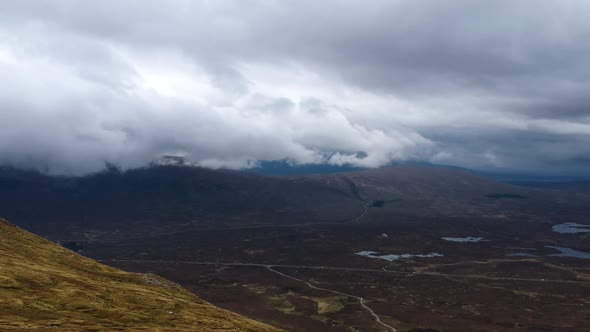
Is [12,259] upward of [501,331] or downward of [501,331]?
upward

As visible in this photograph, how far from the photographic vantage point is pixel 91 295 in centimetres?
7606

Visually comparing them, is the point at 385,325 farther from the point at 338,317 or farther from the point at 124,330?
the point at 124,330

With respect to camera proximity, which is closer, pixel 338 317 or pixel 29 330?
pixel 29 330

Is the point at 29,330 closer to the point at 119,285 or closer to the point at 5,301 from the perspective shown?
the point at 5,301

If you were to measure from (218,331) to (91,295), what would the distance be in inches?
858

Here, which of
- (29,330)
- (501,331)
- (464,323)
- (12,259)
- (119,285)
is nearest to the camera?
(29,330)

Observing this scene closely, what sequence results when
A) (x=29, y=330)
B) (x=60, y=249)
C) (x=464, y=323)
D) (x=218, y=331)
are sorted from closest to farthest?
(x=29, y=330)
(x=218, y=331)
(x=60, y=249)
(x=464, y=323)

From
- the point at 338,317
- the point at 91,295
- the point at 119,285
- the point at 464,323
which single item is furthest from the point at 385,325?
the point at 91,295

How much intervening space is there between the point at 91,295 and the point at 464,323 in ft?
458

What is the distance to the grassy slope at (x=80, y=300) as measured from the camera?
205 feet

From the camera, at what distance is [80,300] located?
7225 cm

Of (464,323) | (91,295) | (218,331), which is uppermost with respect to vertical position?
(91,295)

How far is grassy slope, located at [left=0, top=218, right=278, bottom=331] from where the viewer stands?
205 feet

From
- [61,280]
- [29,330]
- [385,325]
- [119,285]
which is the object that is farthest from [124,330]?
[385,325]
